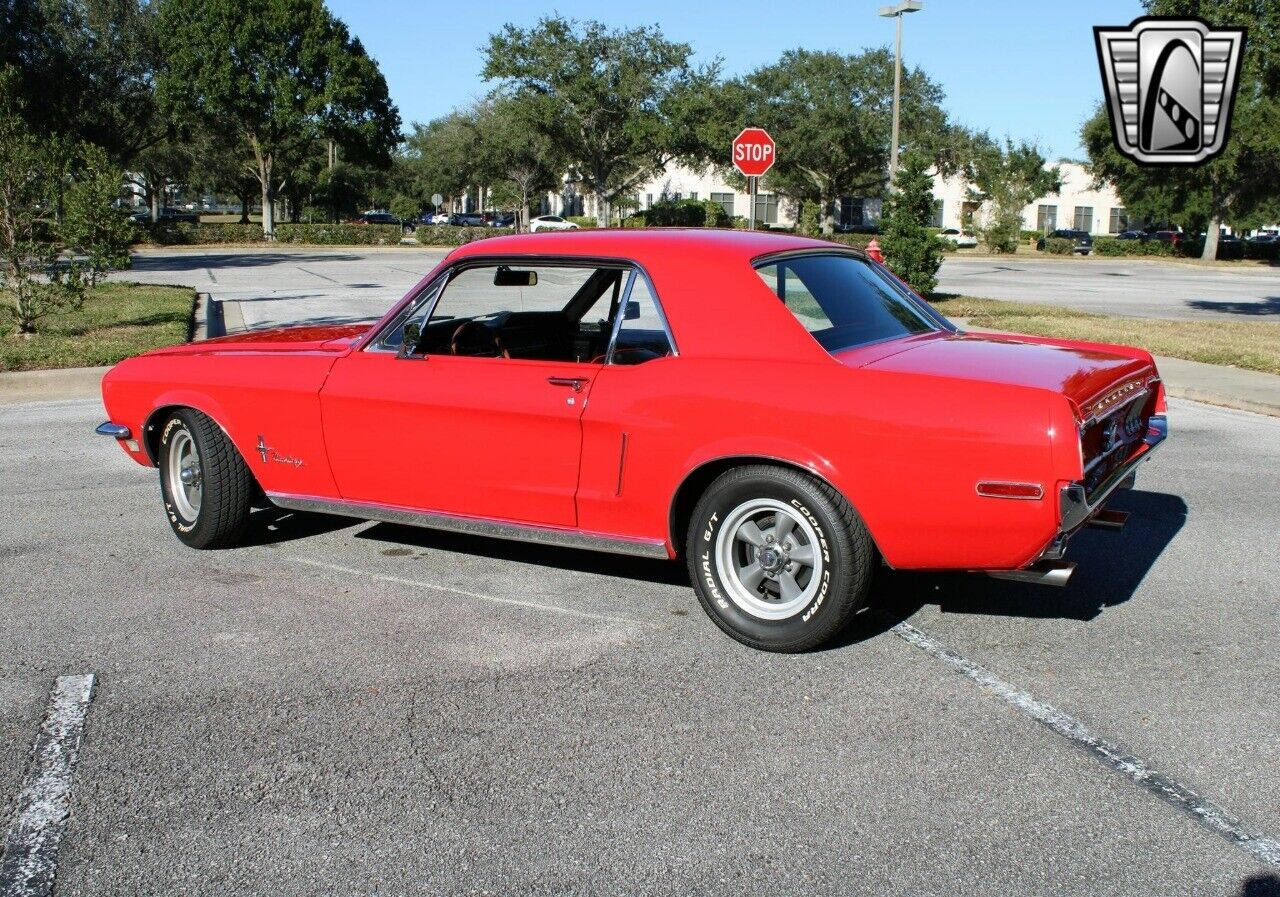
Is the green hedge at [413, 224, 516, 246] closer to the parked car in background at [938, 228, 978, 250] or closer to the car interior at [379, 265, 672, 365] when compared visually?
the parked car in background at [938, 228, 978, 250]

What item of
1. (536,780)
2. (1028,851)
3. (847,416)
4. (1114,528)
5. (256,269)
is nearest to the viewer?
(1028,851)

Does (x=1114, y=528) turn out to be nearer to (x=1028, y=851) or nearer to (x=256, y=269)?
(x=1028, y=851)

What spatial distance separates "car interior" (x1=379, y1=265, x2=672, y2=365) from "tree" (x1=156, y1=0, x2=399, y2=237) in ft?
167

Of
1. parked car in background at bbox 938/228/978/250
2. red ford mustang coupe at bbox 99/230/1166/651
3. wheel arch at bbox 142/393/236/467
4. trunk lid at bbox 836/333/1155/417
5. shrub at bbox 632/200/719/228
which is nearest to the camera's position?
red ford mustang coupe at bbox 99/230/1166/651

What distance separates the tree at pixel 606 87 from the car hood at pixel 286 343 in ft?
175

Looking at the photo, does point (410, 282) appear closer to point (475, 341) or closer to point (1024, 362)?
point (475, 341)

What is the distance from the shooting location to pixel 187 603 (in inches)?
214

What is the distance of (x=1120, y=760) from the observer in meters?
3.82

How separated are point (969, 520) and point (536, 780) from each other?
172 centimetres

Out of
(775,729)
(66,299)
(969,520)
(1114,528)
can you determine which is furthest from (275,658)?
(66,299)

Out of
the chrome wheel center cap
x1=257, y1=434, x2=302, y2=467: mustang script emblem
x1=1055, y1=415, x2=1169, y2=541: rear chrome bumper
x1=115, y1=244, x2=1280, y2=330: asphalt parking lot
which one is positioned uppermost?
x1=115, y1=244, x2=1280, y2=330: asphalt parking lot

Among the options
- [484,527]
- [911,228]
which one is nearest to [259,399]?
[484,527]

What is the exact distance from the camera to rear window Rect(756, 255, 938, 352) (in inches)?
195

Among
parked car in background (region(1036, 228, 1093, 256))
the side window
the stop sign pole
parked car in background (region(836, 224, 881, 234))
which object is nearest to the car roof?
the side window
